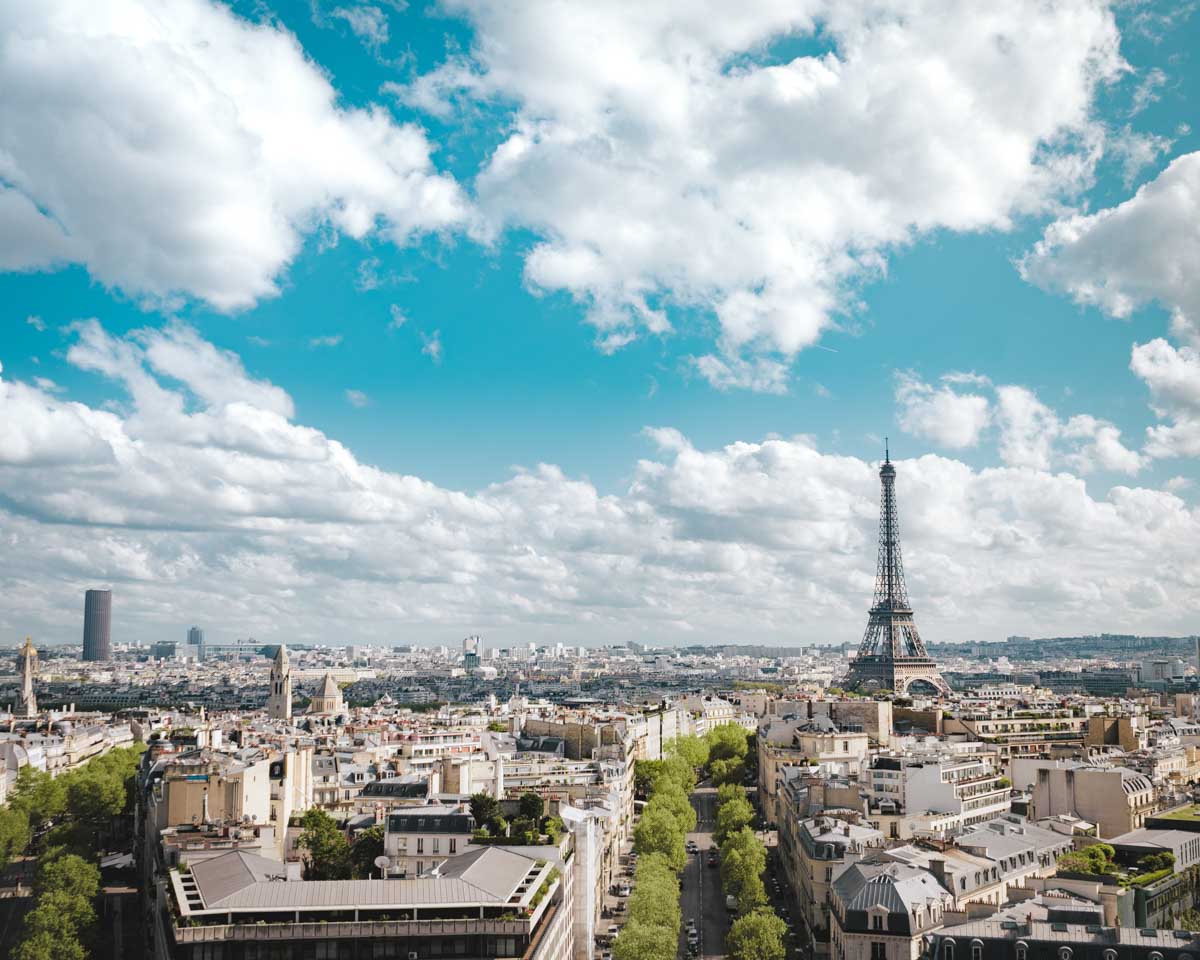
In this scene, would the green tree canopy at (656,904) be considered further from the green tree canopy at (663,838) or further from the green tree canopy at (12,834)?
the green tree canopy at (12,834)

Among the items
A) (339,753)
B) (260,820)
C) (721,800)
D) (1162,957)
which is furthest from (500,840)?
(721,800)

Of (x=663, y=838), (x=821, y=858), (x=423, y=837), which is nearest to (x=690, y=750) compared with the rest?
(x=663, y=838)

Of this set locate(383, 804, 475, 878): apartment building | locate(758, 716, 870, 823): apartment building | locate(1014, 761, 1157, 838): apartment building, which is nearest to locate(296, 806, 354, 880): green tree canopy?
locate(383, 804, 475, 878): apartment building

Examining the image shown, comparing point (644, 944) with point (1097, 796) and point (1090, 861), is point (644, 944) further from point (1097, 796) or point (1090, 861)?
point (1097, 796)

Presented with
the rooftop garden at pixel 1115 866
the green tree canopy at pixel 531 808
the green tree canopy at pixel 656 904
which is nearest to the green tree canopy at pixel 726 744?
the green tree canopy at pixel 531 808

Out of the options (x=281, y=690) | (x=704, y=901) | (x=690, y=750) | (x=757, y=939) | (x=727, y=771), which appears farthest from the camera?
(x=281, y=690)

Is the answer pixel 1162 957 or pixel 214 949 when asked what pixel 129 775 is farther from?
pixel 1162 957
